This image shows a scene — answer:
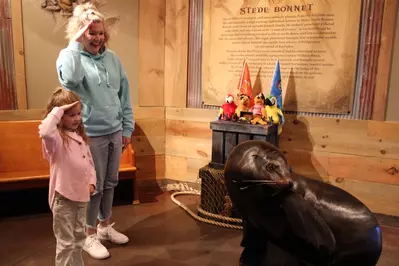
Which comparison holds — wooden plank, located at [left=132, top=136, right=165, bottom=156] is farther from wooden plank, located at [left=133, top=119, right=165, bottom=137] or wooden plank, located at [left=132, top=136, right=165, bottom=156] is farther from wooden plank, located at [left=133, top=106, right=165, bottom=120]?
wooden plank, located at [left=133, top=106, right=165, bottom=120]

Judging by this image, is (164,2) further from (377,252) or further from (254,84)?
(377,252)

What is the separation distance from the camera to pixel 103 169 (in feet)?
7.00

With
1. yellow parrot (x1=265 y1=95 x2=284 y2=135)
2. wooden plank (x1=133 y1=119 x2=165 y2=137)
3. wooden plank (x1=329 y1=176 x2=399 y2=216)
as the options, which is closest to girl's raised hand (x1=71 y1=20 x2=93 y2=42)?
yellow parrot (x1=265 y1=95 x2=284 y2=135)

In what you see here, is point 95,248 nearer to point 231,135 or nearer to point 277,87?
point 231,135

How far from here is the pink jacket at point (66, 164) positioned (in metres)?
1.60

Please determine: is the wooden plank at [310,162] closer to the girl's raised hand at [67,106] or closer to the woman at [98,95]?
the woman at [98,95]

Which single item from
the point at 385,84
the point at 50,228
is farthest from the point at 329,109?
the point at 50,228

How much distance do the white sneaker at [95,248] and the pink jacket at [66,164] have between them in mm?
626

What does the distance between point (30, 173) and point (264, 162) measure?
2289 millimetres

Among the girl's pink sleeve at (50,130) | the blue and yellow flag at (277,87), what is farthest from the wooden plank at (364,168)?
the girl's pink sleeve at (50,130)

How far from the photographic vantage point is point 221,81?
3221 mm

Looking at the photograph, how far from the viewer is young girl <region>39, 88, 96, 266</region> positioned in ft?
5.45

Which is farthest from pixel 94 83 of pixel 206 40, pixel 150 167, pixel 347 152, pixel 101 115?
pixel 347 152

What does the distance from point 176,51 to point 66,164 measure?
1988mm
